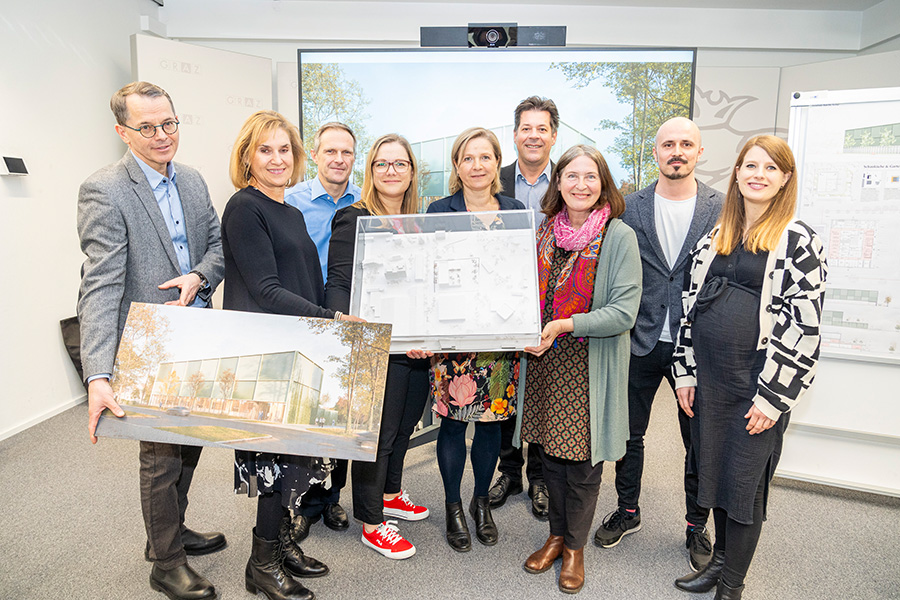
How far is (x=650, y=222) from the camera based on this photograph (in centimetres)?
214

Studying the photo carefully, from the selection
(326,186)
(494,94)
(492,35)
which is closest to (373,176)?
(326,186)

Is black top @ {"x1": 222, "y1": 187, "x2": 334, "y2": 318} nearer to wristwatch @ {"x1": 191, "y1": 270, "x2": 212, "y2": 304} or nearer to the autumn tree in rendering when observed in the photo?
wristwatch @ {"x1": 191, "y1": 270, "x2": 212, "y2": 304}

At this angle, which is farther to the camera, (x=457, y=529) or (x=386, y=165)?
(x=457, y=529)

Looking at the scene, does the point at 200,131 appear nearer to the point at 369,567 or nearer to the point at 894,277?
the point at 369,567

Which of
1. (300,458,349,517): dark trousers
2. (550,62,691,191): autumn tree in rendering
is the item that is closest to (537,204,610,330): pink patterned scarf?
(300,458,349,517): dark trousers

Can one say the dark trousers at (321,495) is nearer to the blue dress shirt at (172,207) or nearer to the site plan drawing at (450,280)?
the site plan drawing at (450,280)

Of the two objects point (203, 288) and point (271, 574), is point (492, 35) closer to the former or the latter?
point (203, 288)

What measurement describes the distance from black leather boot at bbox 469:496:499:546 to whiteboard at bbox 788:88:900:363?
187 centimetres

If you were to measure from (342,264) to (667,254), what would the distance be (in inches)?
51.3

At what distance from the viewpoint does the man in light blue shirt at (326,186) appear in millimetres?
2518

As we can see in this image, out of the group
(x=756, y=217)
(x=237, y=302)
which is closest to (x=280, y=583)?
(x=237, y=302)

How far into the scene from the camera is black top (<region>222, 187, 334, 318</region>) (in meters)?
1.67

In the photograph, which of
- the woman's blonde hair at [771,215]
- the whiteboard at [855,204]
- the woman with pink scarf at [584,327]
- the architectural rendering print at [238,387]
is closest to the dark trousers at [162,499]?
the architectural rendering print at [238,387]

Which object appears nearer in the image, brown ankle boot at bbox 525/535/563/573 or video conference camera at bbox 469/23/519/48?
brown ankle boot at bbox 525/535/563/573
